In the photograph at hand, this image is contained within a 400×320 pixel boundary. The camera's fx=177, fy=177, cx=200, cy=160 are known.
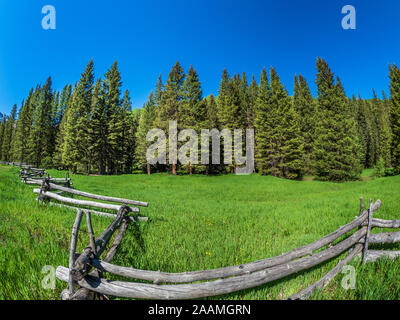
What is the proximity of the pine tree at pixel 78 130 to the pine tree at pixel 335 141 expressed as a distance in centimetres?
4278

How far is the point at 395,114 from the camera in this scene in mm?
30656

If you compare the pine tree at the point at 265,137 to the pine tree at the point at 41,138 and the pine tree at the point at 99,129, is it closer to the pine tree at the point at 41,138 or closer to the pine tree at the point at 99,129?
the pine tree at the point at 99,129

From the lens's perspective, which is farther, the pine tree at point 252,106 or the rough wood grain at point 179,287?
the pine tree at point 252,106

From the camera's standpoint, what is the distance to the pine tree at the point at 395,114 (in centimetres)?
2967

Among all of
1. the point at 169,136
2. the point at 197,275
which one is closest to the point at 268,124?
the point at 169,136

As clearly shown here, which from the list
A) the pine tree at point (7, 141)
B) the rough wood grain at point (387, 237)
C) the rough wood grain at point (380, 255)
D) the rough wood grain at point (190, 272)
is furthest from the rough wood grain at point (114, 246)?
the pine tree at point (7, 141)

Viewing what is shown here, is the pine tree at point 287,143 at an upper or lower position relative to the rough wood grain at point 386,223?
upper

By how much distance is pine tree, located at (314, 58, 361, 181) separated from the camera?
29.5m

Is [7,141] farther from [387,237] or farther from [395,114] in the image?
[395,114]

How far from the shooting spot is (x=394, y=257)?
3.60m

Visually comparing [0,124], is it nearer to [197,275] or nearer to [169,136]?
[169,136]

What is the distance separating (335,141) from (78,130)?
46649mm

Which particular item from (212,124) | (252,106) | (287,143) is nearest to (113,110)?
(212,124)

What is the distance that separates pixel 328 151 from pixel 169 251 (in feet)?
117
